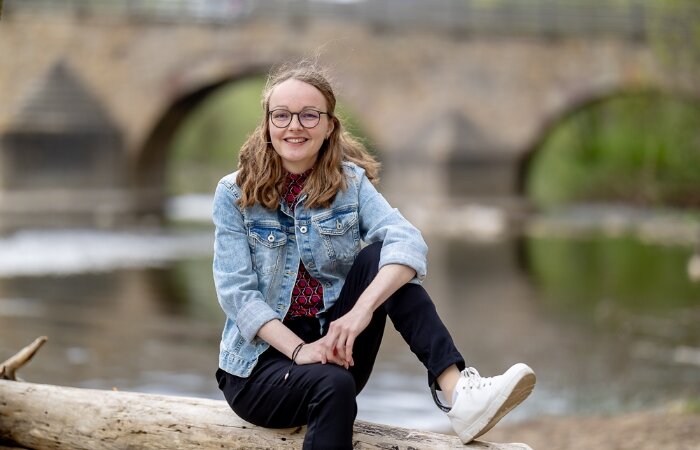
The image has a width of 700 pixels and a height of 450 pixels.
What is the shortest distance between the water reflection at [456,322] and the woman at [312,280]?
340 cm

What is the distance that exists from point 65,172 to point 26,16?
3.75 meters

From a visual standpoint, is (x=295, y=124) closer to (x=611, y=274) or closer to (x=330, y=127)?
(x=330, y=127)

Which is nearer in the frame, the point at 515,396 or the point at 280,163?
the point at 515,396

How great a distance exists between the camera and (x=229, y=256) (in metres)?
3.66

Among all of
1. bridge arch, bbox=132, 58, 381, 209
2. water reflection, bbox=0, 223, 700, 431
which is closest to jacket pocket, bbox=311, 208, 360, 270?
water reflection, bbox=0, 223, 700, 431

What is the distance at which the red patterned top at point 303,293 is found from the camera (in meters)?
3.74

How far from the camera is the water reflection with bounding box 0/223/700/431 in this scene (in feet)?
26.9

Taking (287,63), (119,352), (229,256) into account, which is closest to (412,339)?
(229,256)

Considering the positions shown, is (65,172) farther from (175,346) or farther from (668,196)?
(175,346)

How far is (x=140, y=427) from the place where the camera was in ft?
12.6

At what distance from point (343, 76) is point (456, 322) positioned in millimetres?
13940

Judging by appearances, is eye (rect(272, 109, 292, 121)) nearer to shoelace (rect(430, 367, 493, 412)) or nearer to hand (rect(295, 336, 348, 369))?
hand (rect(295, 336, 348, 369))

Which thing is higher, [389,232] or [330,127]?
[330,127]

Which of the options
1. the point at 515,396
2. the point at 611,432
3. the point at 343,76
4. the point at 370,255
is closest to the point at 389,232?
the point at 370,255
